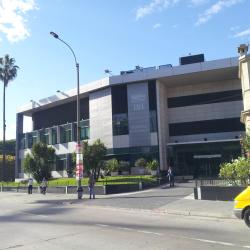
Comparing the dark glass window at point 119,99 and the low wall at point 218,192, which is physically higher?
the dark glass window at point 119,99

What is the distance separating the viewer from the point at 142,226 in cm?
1362

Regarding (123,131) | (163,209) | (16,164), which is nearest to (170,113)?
(123,131)

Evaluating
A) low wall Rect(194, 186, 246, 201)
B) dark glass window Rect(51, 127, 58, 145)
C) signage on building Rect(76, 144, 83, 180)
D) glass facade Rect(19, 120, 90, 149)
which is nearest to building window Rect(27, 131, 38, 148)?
glass facade Rect(19, 120, 90, 149)

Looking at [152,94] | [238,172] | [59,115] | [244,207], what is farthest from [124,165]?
[244,207]

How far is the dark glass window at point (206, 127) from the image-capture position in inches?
2048

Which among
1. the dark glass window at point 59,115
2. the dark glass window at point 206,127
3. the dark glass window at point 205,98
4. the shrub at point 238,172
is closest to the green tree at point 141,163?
the dark glass window at point 206,127

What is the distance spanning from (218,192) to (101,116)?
3611 cm

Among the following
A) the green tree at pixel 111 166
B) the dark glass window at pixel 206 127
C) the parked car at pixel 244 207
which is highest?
the dark glass window at pixel 206 127

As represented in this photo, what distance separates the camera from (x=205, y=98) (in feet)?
177

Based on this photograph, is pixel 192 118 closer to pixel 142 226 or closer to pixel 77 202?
pixel 77 202

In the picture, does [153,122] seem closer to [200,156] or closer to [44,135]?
[200,156]

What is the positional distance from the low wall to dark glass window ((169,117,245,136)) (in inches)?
1255

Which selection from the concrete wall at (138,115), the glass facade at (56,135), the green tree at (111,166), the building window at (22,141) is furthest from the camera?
the building window at (22,141)

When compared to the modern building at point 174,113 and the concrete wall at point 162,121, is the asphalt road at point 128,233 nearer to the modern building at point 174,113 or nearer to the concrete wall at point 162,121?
the concrete wall at point 162,121
